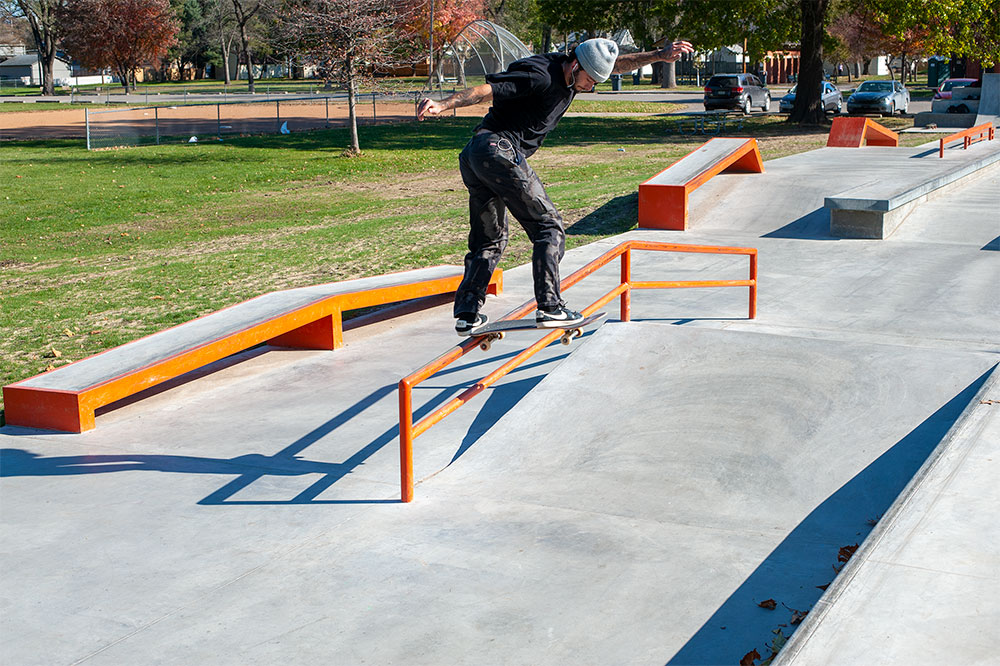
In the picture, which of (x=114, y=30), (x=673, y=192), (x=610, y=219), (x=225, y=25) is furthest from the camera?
(x=225, y=25)

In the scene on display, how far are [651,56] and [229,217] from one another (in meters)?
13.4

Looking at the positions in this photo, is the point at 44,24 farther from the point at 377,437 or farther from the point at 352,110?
the point at 377,437

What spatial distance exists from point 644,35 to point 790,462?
28.1 metres

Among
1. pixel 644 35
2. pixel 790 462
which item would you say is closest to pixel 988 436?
pixel 790 462

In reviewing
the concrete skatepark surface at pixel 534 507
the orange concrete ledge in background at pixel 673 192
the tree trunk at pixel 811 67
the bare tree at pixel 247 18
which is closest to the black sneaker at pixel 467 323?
the concrete skatepark surface at pixel 534 507

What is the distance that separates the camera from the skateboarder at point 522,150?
18.3ft

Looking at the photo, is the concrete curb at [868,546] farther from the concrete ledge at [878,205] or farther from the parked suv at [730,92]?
the parked suv at [730,92]

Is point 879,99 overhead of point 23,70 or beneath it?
beneath

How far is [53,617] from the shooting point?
450 cm

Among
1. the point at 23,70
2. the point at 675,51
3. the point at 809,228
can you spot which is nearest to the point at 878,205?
the point at 809,228

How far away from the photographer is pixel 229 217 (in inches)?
706

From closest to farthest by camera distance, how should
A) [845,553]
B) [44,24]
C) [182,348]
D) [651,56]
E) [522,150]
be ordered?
[845,553]
[651,56]
[522,150]
[182,348]
[44,24]

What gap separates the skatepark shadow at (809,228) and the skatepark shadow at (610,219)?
7.52 feet

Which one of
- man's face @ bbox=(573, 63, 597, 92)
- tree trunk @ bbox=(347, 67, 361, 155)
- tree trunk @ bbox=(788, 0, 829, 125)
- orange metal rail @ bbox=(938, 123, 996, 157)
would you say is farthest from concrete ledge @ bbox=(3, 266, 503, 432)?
tree trunk @ bbox=(788, 0, 829, 125)
